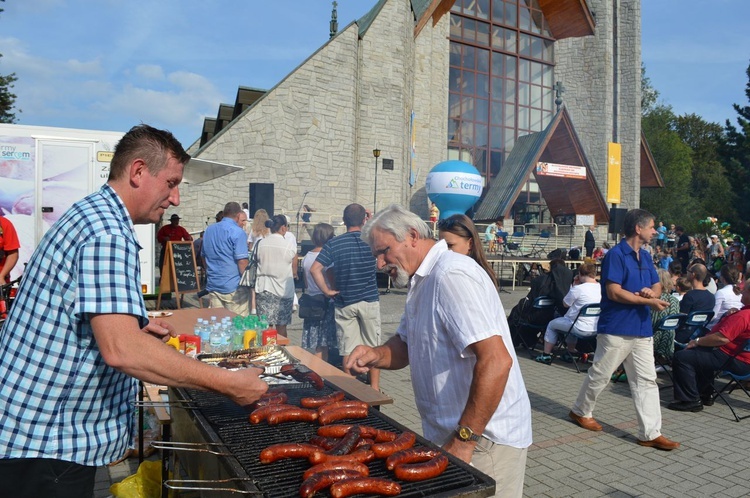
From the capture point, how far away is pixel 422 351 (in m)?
2.62

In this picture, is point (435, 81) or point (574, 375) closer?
point (574, 375)

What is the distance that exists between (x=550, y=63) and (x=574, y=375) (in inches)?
1250

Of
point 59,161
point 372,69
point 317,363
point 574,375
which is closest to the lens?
point 317,363

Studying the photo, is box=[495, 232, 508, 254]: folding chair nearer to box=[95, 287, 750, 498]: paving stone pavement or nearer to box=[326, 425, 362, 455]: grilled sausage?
box=[95, 287, 750, 498]: paving stone pavement

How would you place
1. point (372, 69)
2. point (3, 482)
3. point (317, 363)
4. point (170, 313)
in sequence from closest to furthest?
point (3, 482) → point (317, 363) → point (170, 313) → point (372, 69)

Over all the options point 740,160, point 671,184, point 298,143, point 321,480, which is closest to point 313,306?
point 321,480

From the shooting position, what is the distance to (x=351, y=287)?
6.36m

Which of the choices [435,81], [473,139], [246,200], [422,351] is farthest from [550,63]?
[422,351]

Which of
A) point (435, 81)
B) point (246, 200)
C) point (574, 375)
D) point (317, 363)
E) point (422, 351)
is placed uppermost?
point (435, 81)

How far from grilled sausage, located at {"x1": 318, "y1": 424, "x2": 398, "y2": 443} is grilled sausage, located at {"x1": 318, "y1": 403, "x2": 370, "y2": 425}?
130 millimetres

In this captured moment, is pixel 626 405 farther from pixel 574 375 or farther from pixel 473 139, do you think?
pixel 473 139

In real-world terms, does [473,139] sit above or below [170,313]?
above

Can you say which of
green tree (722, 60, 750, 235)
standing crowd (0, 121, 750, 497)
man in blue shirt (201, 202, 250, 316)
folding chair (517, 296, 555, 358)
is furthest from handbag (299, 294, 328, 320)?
green tree (722, 60, 750, 235)

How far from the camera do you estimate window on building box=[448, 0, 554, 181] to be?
31328mm
